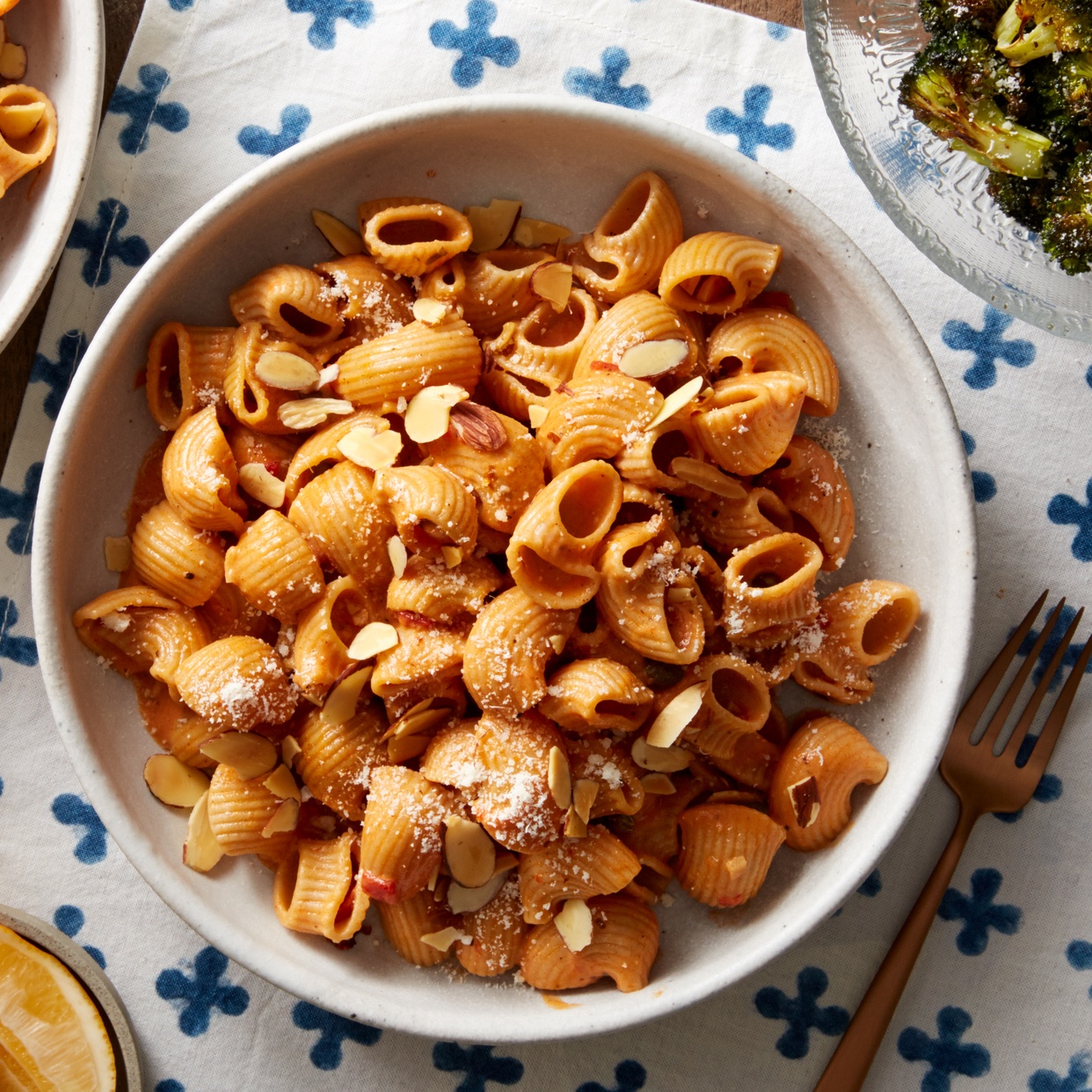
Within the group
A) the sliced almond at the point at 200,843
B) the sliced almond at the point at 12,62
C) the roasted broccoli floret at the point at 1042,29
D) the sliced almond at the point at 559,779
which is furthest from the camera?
the sliced almond at the point at 12,62

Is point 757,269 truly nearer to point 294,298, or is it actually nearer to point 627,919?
point 294,298

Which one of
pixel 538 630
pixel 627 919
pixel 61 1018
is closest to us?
pixel 538 630

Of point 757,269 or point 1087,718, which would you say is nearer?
point 757,269

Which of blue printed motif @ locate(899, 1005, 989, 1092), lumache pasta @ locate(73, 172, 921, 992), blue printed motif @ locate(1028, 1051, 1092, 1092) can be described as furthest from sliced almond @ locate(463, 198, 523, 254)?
blue printed motif @ locate(1028, 1051, 1092, 1092)

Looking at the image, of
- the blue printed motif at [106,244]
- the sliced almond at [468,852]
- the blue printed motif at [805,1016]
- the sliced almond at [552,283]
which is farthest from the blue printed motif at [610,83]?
the blue printed motif at [805,1016]

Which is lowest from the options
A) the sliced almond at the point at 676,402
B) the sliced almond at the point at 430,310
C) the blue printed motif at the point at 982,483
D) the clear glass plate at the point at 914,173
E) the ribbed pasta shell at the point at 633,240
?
the blue printed motif at the point at 982,483

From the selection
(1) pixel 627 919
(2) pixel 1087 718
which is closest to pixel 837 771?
(1) pixel 627 919

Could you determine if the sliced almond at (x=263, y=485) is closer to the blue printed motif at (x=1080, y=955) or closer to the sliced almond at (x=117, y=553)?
the sliced almond at (x=117, y=553)

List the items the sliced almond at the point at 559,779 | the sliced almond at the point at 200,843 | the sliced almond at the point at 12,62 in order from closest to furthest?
the sliced almond at the point at 559,779 → the sliced almond at the point at 200,843 → the sliced almond at the point at 12,62
